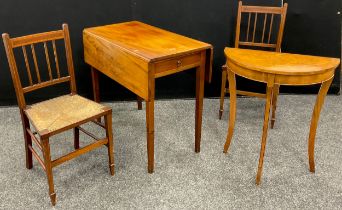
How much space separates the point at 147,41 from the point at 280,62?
33.8 inches

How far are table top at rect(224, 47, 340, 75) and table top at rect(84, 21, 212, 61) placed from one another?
0.23 meters

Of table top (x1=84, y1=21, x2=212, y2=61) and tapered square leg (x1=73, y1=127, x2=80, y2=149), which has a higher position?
table top (x1=84, y1=21, x2=212, y2=61)

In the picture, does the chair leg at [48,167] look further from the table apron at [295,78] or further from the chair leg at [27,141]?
the table apron at [295,78]

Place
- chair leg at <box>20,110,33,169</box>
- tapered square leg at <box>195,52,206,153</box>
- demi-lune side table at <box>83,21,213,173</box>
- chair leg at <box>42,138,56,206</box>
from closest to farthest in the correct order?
chair leg at <box>42,138,56,206</box>
demi-lune side table at <box>83,21,213,173</box>
chair leg at <box>20,110,33,169</box>
tapered square leg at <box>195,52,206,153</box>

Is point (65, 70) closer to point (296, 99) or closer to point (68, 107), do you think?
point (68, 107)

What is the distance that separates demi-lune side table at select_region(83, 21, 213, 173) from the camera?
2.21 metres

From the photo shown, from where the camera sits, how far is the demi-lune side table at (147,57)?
2.21 meters

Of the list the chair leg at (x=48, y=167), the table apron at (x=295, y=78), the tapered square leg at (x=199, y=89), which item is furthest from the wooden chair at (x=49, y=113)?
the table apron at (x=295, y=78)

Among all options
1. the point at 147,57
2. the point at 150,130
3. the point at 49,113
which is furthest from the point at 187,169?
the point at 49,113

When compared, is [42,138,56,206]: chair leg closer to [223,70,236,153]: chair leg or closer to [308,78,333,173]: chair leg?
[223,70,236,153]: chair leg

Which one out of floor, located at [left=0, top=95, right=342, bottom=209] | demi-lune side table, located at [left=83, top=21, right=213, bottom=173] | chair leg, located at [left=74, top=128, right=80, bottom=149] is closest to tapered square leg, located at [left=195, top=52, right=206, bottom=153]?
demi-lune side table, located at [left=83, top=21, right=213, bottom=173]

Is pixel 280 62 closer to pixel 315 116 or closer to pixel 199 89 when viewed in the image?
pixel 315 116

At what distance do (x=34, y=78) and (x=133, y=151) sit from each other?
124 centimetres

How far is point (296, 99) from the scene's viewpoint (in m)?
3.61
